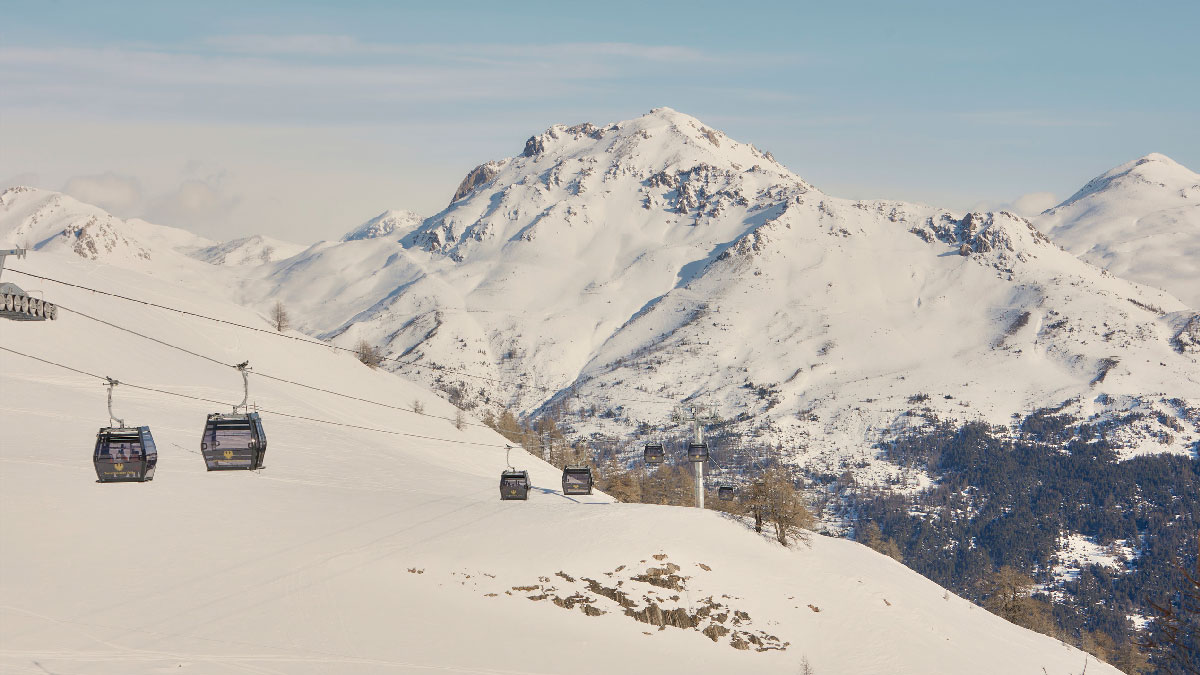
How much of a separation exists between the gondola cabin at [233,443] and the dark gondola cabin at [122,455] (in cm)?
281

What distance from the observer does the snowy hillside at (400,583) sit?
5472cm

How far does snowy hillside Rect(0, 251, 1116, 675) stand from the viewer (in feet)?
180

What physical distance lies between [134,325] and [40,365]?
3892cm

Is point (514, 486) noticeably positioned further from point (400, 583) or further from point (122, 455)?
point (122, 455)

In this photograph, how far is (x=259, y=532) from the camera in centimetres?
7275

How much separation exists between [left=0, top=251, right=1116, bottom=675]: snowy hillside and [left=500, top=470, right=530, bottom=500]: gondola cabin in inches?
39.0

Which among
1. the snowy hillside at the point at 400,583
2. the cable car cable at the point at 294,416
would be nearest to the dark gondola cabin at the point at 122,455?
the snowy hillside at the point at 400,583

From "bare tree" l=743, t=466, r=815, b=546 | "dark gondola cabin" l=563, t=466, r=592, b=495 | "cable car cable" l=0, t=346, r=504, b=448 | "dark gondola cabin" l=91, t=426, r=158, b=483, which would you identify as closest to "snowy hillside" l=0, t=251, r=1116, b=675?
"dark gondola cabin" l=563, t=466, r=592, b=495

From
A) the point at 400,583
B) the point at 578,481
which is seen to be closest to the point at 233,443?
the point at 400,583

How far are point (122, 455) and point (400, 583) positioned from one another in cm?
2424

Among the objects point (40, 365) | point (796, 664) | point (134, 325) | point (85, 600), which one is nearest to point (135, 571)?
point (85, 600)

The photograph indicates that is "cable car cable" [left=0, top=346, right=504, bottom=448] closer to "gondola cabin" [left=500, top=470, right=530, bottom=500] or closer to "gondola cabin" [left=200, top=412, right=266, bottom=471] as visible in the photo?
"gondola cabin" [left=500, top=470, right=530, bottom=500]

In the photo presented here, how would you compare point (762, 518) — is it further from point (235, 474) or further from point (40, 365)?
point (40, 365)

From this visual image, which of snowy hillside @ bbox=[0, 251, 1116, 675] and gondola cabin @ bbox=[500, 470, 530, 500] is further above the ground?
gondola cabin @ bbox=[500, 470, 530, 500]
